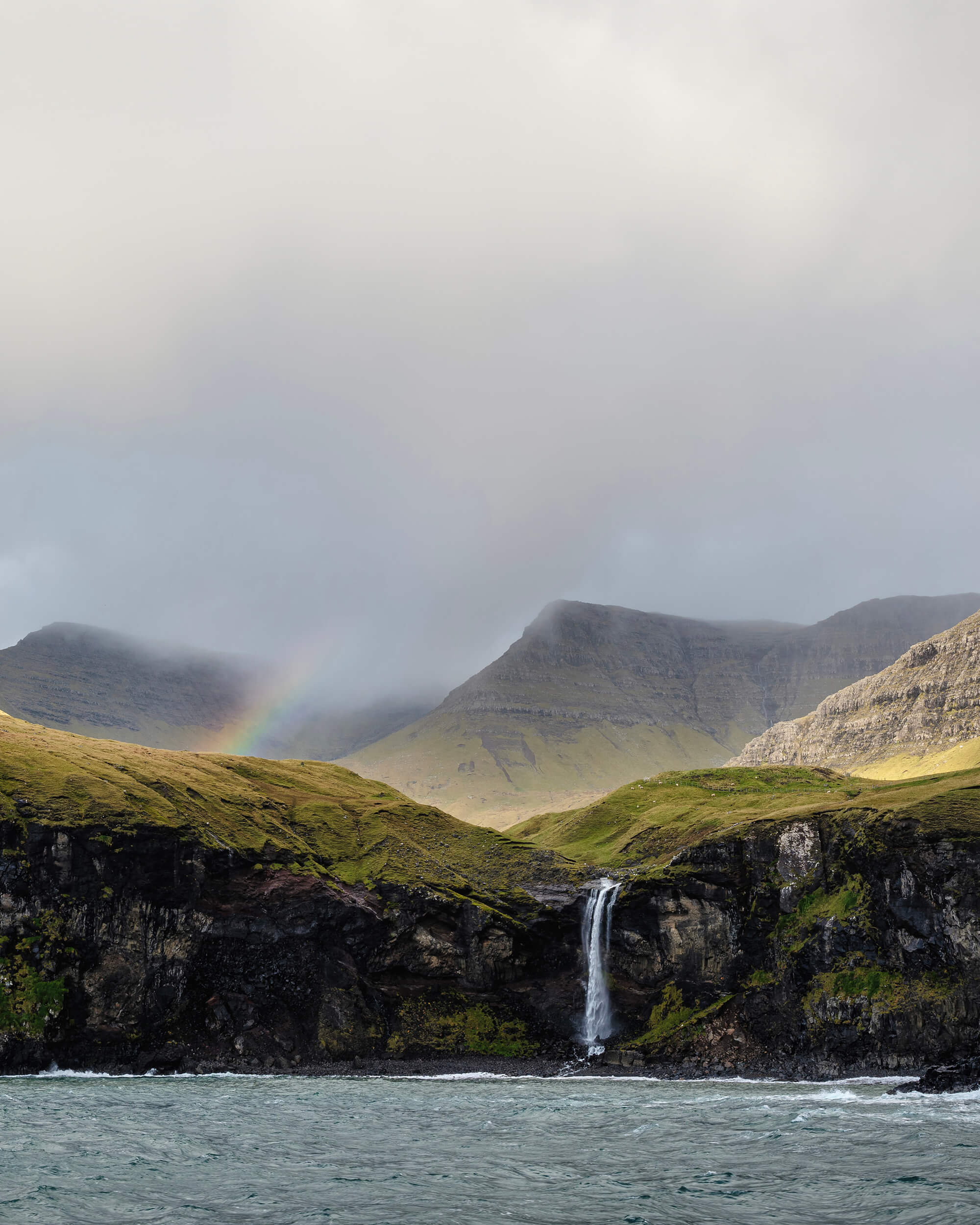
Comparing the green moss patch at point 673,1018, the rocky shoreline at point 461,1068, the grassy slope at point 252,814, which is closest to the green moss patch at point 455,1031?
the rocky shoreline at point 461,1068

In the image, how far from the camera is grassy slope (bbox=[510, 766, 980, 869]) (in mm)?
101438

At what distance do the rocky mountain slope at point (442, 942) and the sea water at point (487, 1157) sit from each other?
15021 mm

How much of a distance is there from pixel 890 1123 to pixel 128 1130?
4776cm

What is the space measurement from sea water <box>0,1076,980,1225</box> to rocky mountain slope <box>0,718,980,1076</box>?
49.3ft

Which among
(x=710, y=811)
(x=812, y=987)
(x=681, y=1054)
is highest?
(x=710, y=811)

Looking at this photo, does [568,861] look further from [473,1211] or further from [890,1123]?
[473,1211]

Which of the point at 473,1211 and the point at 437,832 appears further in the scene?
the point at 437,832

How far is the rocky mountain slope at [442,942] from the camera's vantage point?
91.1m

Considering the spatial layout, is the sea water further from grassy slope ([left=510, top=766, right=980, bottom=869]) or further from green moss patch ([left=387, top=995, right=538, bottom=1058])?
grassy slope ([left=510, top=766, right=980, bottom=869])

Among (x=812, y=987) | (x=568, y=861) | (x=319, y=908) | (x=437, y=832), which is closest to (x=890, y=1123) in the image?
(x=812, y=987)

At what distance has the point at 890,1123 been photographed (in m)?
57.5

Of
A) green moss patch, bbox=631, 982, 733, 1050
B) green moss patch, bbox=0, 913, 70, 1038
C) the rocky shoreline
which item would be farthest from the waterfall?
green moss patch, bbox=0, 913, 70, 1038

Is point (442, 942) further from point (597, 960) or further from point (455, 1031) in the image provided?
point (597, 960)

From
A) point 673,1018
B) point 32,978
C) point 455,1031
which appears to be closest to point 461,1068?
point 455,1031
